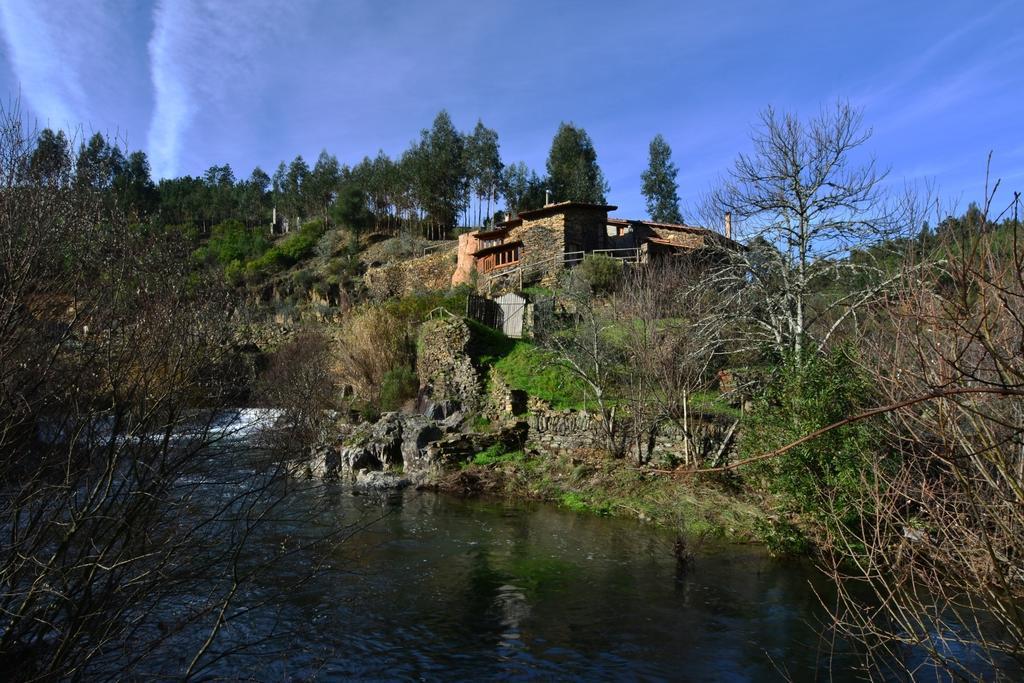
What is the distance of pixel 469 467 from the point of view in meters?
19.6

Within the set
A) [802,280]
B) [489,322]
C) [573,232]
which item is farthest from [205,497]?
[573,232]

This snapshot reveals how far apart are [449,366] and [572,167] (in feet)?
120

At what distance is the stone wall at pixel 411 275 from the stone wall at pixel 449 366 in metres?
21.4

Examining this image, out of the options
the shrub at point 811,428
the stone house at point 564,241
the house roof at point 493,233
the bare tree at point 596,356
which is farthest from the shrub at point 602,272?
the shrub at point 811,428

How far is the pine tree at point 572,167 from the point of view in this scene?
55.5m

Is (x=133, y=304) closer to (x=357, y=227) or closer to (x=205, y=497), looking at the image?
(x=205, y=497)

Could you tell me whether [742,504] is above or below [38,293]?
below

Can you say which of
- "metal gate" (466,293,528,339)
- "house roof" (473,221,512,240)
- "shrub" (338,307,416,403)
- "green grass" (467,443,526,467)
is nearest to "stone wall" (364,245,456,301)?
"house roof" (473,221,512,240)

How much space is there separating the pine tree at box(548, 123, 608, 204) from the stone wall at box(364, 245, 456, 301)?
12.2m

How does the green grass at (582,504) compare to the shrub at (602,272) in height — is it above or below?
below

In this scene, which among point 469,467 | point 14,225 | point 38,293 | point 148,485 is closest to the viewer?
point 148,485

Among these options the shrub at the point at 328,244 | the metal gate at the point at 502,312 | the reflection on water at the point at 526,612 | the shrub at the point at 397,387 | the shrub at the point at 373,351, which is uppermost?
the shrub at the point at 328,244

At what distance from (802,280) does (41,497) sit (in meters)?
14.9

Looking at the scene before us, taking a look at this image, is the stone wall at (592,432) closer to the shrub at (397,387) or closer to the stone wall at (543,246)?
the shrub at (397,387)
